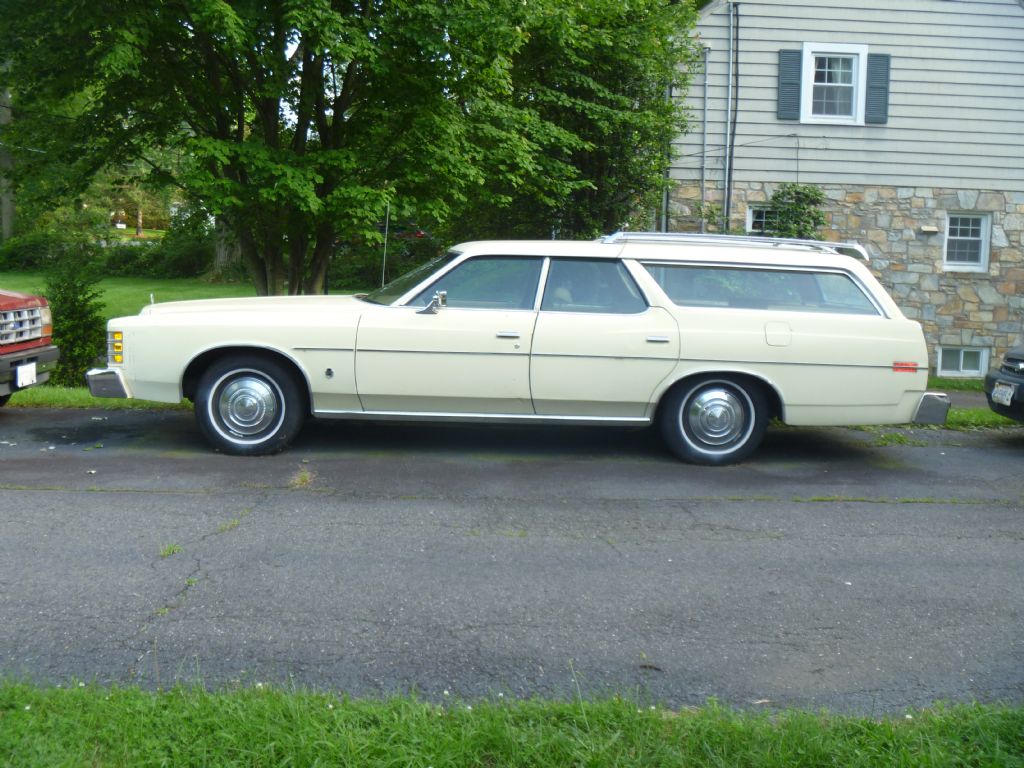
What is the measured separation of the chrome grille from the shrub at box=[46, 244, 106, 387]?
3071mm

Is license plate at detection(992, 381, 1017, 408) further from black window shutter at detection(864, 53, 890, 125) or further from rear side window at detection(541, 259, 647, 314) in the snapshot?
black window shutter at detection(864, 53, 890, 125)

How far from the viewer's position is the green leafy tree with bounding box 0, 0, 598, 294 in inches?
387

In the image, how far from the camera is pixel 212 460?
7426 mm

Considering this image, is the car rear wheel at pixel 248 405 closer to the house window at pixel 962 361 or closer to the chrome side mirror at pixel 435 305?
the chrome side mirror at pixel 435 305

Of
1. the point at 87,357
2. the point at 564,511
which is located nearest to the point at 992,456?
the point at 564,511

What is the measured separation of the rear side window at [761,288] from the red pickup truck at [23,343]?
5386 mm

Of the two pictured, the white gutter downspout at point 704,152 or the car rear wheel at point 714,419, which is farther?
the white gutter downspout at point 704,152

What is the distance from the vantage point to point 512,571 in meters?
5.12

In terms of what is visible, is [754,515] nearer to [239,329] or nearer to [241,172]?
[239,329]

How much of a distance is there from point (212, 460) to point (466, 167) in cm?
465

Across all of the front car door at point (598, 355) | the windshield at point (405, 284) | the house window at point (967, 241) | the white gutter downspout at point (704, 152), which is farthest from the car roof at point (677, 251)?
the house window at point (967, 241)

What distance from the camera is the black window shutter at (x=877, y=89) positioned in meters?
15.7

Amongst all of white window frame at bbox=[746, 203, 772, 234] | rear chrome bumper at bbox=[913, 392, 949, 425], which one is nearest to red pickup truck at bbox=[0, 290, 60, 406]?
rear chrome bumper at bbox=[913, 392, 949, 425]

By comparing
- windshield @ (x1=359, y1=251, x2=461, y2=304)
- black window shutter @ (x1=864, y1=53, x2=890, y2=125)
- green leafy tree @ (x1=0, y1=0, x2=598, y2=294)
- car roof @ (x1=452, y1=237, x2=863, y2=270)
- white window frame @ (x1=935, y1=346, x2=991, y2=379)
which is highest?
black window shutter @ (x1=864, y1=53, x2=890, y2=125)
